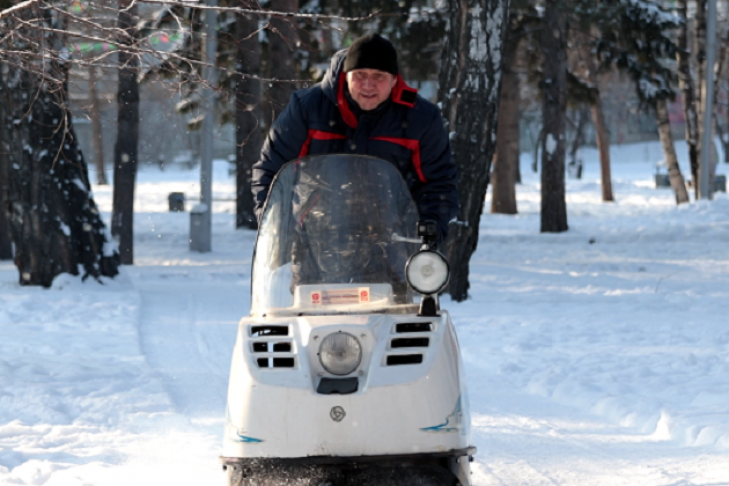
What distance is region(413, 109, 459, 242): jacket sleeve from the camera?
4418mm

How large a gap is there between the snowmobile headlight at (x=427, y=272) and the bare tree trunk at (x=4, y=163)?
9240 mm

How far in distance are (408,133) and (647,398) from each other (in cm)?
321

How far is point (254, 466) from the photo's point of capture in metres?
3.53

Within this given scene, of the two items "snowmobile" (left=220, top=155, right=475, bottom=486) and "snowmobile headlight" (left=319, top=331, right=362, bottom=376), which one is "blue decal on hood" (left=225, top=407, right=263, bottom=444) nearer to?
"snowmobile" (left=220, top=155, right=475, bottom=486)

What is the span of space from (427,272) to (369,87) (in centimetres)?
100

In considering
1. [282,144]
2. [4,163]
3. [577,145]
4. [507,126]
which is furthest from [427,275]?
[577,145]

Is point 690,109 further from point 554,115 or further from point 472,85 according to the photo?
point 472,85

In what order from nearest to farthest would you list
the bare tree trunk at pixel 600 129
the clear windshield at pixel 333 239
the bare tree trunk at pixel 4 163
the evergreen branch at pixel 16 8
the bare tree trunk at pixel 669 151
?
the clear windshield at pixel 333 239 → the evergreen branch at pixel 16 8 → the bare tree trunk at pixel 4 163 → the bare tree trunk at pixel 669 151 → the bare tree trunk at pixel 600 129

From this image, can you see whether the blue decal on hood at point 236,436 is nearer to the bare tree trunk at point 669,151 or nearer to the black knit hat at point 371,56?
the black knit hat at point 371,56

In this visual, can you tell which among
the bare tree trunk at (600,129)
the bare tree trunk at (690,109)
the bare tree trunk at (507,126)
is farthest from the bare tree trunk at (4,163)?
the bare tree trunk at (690,109)

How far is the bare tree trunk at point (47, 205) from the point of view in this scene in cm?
1289

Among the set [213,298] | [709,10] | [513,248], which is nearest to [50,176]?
[213,298]

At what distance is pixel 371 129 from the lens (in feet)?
14.4

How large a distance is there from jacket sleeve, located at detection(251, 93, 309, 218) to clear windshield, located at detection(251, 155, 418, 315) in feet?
1.32
